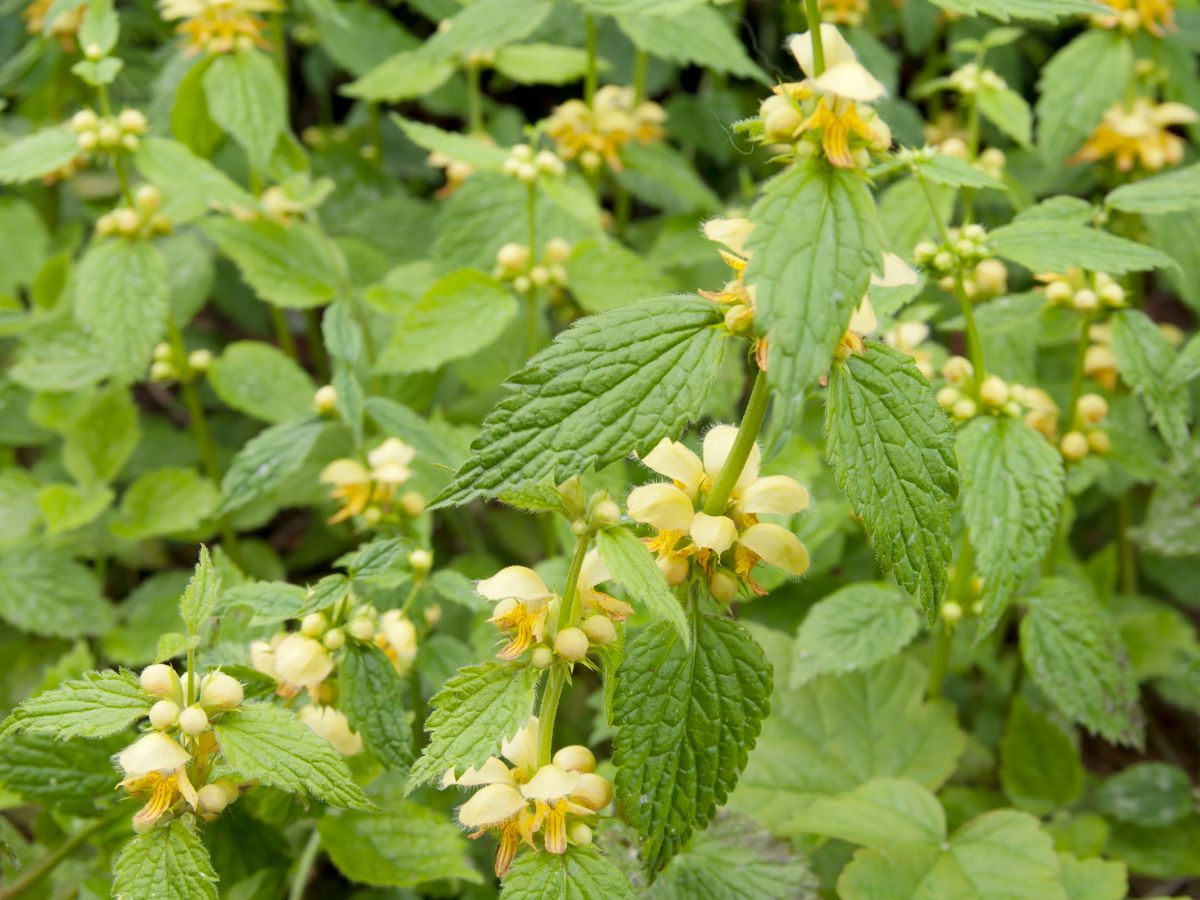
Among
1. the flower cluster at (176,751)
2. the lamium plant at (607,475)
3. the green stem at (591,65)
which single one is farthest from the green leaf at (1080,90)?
the flower cluster at (176,751)

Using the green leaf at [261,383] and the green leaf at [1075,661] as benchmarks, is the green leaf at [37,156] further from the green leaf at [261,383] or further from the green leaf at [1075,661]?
the green leaf at [1075,661]

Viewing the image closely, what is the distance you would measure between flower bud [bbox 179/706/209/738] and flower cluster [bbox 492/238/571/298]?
40.9 inches

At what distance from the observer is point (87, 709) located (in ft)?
3.45

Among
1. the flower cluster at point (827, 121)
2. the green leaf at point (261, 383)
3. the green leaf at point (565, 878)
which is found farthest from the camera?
the green leaf at point (261, 383)

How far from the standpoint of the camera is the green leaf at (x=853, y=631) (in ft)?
5.09

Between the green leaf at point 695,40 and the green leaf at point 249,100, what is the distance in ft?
2.12

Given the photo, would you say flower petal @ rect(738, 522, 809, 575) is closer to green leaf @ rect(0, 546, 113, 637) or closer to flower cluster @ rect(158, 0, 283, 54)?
green leaf @ rect(0, 546, 113, 637)

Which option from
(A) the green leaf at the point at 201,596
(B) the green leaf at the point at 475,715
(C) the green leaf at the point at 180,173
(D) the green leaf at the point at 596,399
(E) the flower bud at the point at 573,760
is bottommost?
(E) the flower bud at the point at 573,760

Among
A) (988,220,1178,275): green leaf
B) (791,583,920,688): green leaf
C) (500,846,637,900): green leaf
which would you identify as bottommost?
(791,583,920,688): green leaf

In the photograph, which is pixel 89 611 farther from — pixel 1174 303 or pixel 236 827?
pixel 1174 303

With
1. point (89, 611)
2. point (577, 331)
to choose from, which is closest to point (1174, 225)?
point (577, 331)

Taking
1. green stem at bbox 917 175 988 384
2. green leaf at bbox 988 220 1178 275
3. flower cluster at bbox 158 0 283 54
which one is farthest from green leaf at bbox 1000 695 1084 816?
flower cluster at bbox 158 0 283 54

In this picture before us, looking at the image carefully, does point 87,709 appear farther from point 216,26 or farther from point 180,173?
point 216,26

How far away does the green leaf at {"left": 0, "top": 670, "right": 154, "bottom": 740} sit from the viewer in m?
1.03
